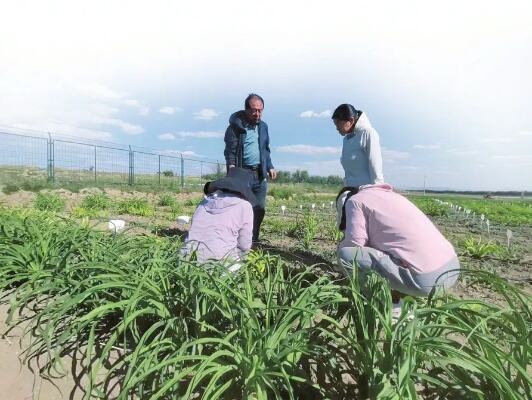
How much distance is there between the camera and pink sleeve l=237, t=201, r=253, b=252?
9.36 ft

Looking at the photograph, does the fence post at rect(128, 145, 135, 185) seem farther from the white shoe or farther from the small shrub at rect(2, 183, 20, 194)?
the white shoe

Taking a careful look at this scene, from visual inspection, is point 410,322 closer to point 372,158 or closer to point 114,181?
point 372,158

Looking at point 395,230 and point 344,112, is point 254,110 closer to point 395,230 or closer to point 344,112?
point 344,112

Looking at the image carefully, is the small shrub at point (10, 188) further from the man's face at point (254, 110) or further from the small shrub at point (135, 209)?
the man's face at point (254, 110)

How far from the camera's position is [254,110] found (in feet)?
14.8

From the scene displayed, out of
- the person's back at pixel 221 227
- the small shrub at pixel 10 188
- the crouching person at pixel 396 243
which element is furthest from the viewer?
the small shrub at pixel 10 188

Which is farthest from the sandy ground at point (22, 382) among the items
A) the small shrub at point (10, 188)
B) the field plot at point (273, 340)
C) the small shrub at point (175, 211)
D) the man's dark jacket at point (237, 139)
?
the small shrub at point (10, 188)

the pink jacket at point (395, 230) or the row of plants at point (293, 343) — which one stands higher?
the pink jacket at point (395, 230)

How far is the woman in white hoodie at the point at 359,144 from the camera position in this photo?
3.53m

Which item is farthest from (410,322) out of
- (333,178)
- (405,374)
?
(333,178)

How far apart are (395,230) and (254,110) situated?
259cm

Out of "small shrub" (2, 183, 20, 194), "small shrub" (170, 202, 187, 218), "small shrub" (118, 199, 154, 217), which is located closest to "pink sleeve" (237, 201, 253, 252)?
"small shrub" (118, 199, 154, 217)

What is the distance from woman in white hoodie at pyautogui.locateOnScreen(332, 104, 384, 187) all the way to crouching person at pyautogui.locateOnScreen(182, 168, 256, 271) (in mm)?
1043

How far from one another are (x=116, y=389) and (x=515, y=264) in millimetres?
5302
